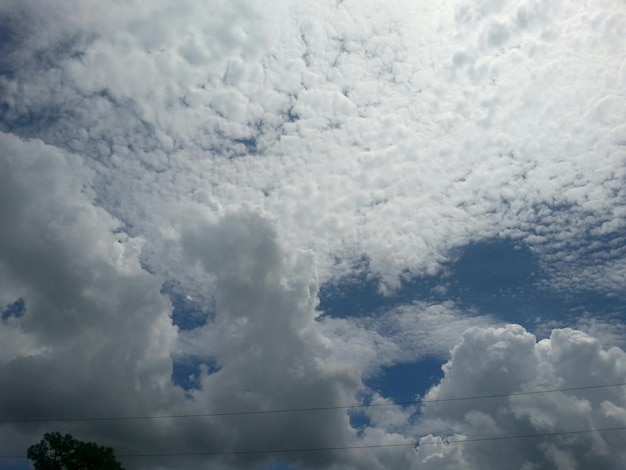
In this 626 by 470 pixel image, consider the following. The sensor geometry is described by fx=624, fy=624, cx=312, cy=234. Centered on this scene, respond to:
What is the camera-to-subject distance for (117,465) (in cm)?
10019

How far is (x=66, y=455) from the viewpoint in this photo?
322 ft

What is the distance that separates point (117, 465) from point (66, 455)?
8.00 m
